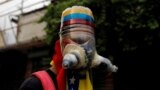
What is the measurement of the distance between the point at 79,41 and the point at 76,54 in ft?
0.32

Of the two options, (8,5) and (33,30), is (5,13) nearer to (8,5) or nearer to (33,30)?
(8,5)

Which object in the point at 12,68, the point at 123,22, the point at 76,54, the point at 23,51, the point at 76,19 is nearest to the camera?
the point at 76,54

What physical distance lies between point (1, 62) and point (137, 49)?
204 inches

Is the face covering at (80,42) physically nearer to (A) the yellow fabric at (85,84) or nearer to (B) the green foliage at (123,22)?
(A) the yellow fabric at (85,84)

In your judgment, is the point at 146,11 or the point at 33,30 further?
the point at 33,30

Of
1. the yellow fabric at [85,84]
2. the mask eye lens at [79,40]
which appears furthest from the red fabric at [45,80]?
the mask eye lens at [79,40]

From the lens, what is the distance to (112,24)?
674 centimetres

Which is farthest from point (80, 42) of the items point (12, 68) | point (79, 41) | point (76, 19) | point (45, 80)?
Answer: point (12, 68)

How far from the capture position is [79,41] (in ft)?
6.49

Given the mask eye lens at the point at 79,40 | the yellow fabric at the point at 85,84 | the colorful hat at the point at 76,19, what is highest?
the colorful hat at the point at 76,19

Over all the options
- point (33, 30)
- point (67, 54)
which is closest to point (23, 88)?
point (67, 54)

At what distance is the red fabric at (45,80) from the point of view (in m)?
2.06

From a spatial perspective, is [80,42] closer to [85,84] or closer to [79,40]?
[79,40]

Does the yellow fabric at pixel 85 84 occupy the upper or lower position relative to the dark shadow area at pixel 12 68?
lower
